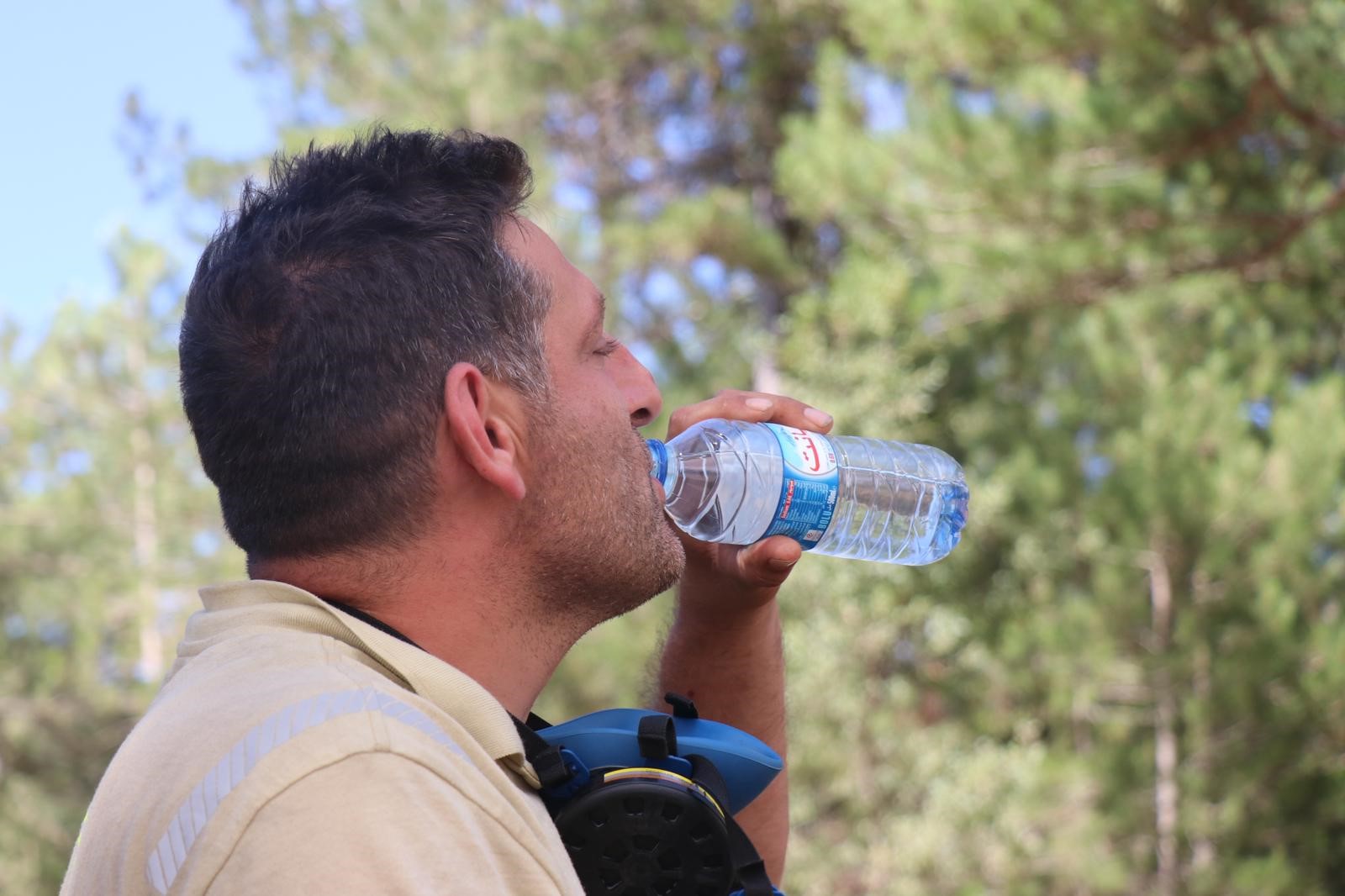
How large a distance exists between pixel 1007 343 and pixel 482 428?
10.6 m

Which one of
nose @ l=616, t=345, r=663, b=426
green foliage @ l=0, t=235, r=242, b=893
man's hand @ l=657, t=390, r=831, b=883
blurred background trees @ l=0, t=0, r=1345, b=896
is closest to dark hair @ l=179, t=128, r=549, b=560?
nose @ l=616, t=345, r=663, b=426

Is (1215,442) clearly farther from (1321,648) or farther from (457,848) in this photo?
(457,848)

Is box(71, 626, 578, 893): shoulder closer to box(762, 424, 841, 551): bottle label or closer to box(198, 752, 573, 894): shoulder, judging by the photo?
box(198, 752, 573, 894): shoulder

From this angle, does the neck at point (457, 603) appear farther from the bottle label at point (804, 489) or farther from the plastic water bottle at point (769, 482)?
the bottle label at point (804, 489)

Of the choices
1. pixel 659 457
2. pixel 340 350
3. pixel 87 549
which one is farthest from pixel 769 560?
pixel 87 549

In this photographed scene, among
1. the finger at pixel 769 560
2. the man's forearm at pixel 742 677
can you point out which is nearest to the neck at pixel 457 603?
the finger at pixel 769 560

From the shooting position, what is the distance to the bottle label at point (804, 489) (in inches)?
79.9

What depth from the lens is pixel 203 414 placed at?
161 centimetres

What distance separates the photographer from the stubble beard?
65.2 inches

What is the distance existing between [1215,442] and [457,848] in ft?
33.1

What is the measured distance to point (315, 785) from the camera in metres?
1.16

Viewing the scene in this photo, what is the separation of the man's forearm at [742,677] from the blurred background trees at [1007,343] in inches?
205

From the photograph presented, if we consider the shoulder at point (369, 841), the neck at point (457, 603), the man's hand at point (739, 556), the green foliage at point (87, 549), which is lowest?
the green foliage at point (87, 549)

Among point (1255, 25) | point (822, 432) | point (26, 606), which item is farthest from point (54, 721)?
point (822, 432)
